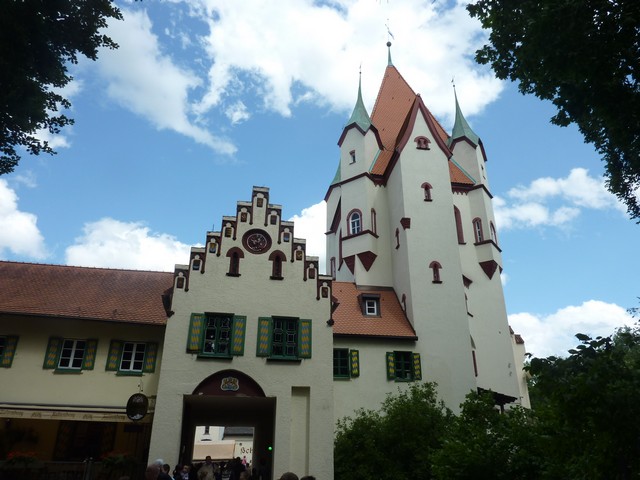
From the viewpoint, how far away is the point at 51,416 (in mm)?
18562

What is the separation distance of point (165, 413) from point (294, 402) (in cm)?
497

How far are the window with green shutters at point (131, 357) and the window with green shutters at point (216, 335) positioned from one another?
253 centimetres

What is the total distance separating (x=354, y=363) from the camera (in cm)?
2408

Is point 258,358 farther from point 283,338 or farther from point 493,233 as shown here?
point 493,233

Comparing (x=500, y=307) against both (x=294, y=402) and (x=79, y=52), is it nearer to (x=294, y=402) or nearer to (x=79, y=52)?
(x=294, y=402)

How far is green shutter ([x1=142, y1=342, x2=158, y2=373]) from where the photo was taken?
21172 millimetres

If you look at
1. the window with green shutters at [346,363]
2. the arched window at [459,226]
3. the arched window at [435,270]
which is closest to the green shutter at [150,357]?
the window with green shutters at [346,363]

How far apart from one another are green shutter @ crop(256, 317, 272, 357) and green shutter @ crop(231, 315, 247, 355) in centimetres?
64

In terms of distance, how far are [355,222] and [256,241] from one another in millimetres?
12274

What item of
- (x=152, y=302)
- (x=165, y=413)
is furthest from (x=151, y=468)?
(x=152, y=302)

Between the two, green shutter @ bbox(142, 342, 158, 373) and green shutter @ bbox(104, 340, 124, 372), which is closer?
green shutter @ bbox(104, 340, 124, 372)

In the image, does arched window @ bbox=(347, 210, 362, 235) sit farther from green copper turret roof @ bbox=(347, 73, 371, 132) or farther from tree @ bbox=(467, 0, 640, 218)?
tree @ bbox=(467, 0, 640, 218)

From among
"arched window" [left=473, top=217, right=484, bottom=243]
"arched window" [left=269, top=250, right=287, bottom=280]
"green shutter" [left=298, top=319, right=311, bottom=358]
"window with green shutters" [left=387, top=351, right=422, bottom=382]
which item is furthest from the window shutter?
"arched window" [left=473, top=217, right=484, bottom=243]

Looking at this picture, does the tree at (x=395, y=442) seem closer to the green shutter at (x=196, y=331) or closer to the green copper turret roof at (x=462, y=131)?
the green shutter at (x=196, y=331)
